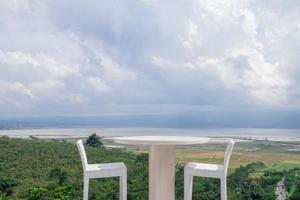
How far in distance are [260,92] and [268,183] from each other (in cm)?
166

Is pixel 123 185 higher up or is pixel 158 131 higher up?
pixel 158 131

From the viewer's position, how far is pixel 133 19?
298 inches

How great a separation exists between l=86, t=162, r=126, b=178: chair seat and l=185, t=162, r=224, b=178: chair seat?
558 mm

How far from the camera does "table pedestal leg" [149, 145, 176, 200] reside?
409 cm

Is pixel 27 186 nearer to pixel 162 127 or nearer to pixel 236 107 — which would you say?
pixel 162 127

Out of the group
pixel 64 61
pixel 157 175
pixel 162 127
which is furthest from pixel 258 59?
pixel 157 175

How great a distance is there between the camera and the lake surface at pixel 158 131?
635cm

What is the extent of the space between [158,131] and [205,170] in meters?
1.76

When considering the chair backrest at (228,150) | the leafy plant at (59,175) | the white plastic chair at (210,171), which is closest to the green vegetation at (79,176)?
the leafy plant at (59,175)

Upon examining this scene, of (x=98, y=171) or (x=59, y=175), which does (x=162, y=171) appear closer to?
(x=98, y=171)

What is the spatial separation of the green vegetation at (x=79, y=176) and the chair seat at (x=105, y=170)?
171 centimetres

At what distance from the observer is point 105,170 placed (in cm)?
407

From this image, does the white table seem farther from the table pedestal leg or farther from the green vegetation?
the green vegetation

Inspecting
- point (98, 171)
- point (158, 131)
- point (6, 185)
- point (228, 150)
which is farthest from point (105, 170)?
point (6, 185)
